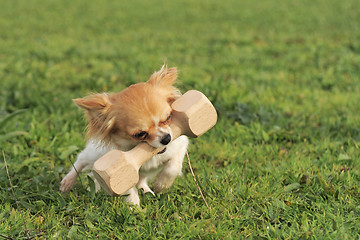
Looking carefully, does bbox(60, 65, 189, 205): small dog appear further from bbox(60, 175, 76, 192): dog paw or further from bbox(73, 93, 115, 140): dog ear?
bbox(60, 175, 76, 192): dog paw

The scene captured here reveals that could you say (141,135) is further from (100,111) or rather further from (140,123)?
(100,111)

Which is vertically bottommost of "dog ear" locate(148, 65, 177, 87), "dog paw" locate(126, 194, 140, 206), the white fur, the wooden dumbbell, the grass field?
the grass field

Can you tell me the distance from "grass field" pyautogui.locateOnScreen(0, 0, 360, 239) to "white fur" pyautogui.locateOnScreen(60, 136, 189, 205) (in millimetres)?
93

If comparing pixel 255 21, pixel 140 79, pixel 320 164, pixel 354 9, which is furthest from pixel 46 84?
pixel 354 9

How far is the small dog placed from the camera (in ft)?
9.60

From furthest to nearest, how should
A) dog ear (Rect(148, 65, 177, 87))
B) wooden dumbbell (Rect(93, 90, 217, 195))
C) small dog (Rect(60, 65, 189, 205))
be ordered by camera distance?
dog ear (Rect(148, 65, 177, 87)) < small dog (Rect(60, 65, 189, 205)) < wooden dumbbell (Rect(93, 90, 217, 195))

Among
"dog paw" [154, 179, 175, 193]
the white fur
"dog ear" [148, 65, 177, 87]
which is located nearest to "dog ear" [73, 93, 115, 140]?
the white fur

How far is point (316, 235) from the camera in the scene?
2.86m

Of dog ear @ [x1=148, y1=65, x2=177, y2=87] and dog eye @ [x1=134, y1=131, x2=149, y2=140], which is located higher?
dog ear @ [x1=148, y1=65, x2=177, y2=87]

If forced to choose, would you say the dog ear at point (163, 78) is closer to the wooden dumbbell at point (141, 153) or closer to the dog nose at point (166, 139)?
the wooden dumbbell at point (141, 153)

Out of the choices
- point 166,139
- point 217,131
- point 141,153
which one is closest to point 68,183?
point 141,153

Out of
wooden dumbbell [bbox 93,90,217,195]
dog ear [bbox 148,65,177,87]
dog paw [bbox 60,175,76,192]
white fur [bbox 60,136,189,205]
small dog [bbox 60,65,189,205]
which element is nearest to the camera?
wooden dumbbell [bbox 93,90,217,195]

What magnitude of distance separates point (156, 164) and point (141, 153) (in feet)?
1.50

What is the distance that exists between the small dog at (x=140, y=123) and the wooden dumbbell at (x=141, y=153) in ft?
0.25
